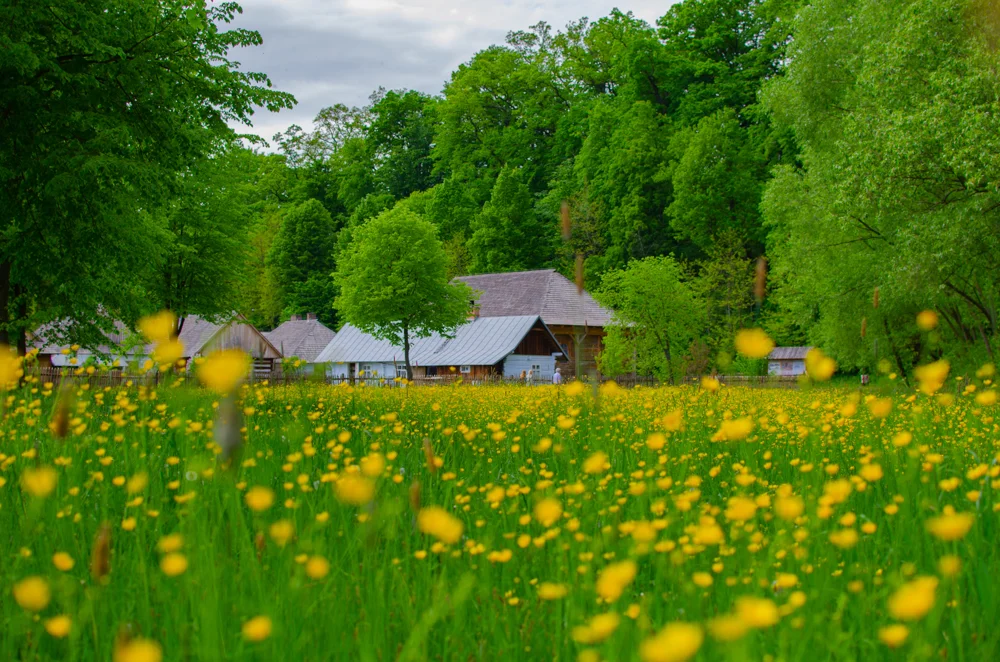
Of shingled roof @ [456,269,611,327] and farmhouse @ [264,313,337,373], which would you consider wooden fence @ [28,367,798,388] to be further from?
farmhouse @ [264,313,337,373]

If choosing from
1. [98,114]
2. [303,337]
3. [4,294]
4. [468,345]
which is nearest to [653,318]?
[468,345]

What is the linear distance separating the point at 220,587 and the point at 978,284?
73.2ft

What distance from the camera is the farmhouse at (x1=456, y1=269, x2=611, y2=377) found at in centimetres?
4922

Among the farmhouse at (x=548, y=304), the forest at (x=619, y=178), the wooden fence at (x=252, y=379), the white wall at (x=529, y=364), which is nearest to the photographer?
the wooden fence at (x=252, y=379)

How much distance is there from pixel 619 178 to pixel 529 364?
13163 millimetres

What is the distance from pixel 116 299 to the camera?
715 inches

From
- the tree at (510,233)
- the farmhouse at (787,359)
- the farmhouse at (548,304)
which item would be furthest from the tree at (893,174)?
the tree at (510,233)

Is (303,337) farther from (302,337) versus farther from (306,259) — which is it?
(306,259)

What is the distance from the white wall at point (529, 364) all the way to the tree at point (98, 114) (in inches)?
1208

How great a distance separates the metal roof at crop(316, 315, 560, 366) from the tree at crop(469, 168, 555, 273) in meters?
10.8

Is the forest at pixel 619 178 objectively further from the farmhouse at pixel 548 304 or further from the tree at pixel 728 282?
the farmhouse at pixel 548 304

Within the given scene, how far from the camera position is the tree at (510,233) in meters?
56.2

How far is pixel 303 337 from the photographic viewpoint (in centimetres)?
6188

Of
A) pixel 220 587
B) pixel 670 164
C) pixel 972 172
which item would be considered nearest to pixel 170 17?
pixel 220 587
